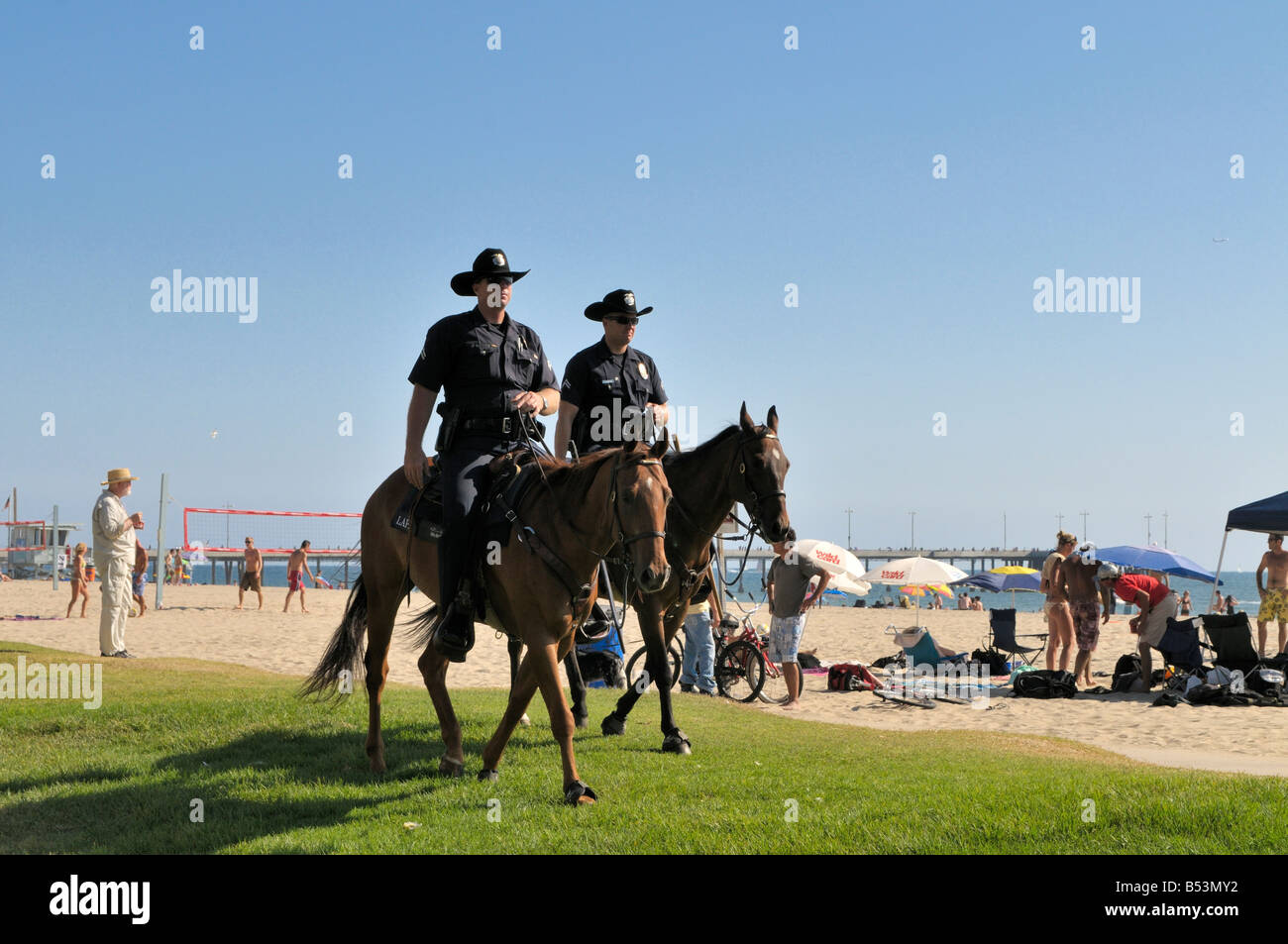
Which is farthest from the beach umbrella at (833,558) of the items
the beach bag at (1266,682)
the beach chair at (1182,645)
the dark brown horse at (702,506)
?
the dark brown horse at (702,506)

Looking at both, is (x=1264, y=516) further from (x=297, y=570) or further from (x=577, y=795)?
(x=297, y=570)

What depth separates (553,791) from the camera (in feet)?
21.7

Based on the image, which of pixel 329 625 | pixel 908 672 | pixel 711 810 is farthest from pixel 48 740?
pixel 329 625

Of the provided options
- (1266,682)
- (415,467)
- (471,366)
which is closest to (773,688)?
(1266,682)

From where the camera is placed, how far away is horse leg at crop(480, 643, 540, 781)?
6.41 m

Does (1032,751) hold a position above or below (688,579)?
below

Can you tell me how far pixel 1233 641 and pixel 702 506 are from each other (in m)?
10.9

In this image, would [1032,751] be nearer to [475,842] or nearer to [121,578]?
[475,842]

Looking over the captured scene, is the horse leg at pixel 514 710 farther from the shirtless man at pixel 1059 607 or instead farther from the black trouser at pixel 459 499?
the shirtless man at pixel 1059 607

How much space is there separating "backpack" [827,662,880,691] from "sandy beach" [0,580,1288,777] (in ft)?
0.78

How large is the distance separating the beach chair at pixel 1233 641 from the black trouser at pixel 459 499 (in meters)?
12.7

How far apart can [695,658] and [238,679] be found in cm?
622

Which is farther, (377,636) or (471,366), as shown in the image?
(377,636)
